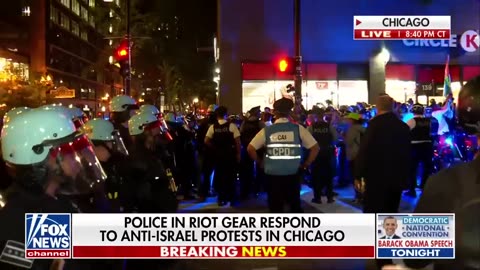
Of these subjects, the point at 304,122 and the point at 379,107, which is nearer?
the point at 379,107

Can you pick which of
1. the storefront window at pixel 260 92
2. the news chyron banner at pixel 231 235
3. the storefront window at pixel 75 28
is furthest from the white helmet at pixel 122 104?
the storefront window at pixel 75 28

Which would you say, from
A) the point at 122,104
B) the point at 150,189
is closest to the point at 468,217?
the point at 150,189

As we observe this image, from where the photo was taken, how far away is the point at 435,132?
13117 mm

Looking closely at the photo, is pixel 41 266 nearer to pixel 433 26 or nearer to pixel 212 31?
pixel 433 26

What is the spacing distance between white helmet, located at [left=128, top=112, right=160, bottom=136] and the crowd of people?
1 centimetres

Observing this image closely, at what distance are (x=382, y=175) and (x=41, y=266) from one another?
4.73m

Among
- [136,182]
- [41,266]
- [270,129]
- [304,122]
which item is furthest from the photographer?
[304,122]

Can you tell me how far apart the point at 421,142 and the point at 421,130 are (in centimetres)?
25

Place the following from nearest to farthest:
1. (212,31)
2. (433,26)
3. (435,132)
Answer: (435,132)
(433,26)
(212,31)

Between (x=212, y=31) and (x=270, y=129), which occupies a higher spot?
(x=212, y=31)

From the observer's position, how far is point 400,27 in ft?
79.3

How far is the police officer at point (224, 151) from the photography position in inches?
464

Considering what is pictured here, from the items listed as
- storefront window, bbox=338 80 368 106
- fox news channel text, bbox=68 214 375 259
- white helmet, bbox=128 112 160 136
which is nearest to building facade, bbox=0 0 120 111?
storefront window, bbox=338 80 368 106

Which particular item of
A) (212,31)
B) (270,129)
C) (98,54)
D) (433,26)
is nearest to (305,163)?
(270,129)
